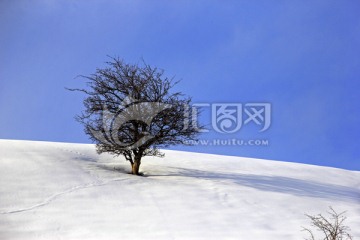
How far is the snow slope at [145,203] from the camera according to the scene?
398cm

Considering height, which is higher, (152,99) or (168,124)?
(152,99)

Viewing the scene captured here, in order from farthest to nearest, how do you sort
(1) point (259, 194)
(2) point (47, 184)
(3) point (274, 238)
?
(1) point (259, 194), (2) point (47, 184), (3) point (274, 238)

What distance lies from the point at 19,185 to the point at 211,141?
460cm

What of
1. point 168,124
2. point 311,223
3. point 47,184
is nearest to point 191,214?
point 311,223

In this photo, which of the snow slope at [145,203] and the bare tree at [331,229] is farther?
the snow slope at [145,203]

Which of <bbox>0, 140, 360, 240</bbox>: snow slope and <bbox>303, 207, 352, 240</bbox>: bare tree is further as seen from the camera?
<bbox>0, 140, 360, 240</bbox>: snow slope

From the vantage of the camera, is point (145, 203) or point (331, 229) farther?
point (145, 203)

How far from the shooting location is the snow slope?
3.98m

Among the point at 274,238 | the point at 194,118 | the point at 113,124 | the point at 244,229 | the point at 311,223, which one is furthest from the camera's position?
the point at 194,118

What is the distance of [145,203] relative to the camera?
5.06 m

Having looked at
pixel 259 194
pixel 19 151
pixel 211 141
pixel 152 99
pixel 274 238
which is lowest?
pixel 274 238

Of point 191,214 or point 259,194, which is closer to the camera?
point 191,214

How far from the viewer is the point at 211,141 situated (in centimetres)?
850

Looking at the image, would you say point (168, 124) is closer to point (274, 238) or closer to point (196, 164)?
point (196, 164)
